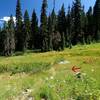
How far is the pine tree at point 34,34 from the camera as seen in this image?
400ft

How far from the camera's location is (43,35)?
115812 millimetres

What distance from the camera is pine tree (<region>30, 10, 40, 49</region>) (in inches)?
4805

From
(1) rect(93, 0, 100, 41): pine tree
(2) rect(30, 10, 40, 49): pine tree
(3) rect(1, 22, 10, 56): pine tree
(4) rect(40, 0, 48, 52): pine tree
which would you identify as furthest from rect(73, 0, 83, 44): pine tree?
(3) rect(1, 22, 10, 56): pine tree

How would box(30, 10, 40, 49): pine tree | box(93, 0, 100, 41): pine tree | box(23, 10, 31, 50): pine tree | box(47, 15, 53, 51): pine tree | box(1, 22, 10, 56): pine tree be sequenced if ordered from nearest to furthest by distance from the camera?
box(47, 15, 53, 51): pine tree, box(93, 0, 100, 41): pine tree, box(1, 22, 10, 56): pine tree, box(23, 10, 31, 50): pine tree, box(30, 10, 40, 49): pine tree

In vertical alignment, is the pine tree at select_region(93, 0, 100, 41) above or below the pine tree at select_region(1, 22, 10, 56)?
above

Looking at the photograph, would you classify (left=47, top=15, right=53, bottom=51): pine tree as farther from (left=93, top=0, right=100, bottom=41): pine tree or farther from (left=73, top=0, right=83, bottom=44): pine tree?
(left=93, top=0, right=100, bottom=41): pine tree

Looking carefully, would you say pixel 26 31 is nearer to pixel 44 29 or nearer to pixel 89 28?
pixel 44 29

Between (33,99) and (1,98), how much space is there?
2071mm

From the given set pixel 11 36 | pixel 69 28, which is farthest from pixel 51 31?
pixel 11 36

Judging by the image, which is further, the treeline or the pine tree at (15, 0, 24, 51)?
the pine tree at (15, 0, 24, 51)

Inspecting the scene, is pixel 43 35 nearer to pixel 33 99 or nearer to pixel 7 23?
pixel 7 23

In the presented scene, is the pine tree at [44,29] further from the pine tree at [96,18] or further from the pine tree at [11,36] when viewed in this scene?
the pine tree at [96,18]

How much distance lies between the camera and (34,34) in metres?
126

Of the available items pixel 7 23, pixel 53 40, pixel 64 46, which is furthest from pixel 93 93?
pixel 7 23
